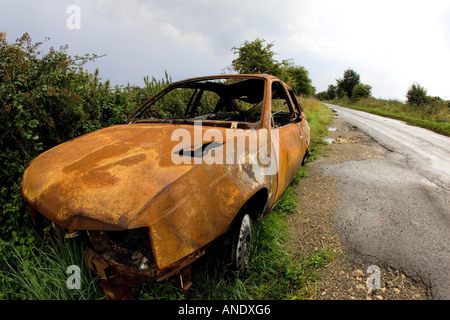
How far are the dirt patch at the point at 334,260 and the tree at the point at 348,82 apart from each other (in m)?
47.6

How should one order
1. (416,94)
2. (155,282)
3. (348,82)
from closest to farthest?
(155,282)
(416,94)
(348,82)

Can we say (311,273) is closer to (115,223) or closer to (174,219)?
(174,219)

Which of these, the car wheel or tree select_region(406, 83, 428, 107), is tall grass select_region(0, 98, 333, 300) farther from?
tree select_region(406, 83, 428, 107)

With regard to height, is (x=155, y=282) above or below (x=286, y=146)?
below

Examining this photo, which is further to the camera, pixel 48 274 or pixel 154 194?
pixel 48 274

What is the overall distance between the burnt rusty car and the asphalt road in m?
1.15

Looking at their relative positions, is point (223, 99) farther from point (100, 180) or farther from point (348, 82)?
point (348, 82)

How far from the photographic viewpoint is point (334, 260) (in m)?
2.09

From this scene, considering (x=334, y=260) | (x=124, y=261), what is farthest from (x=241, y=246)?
(x=334, y=260)

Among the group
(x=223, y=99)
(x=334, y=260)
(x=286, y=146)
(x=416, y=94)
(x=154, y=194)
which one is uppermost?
(x=416, y=94)

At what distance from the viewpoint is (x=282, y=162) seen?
7.17ft

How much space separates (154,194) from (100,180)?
34cm

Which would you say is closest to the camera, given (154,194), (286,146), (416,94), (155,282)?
(154,194)
